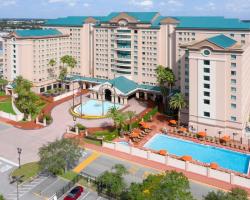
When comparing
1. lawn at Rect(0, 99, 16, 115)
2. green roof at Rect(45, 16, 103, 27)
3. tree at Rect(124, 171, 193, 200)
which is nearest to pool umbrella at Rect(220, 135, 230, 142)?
tree at Rect(124, 171, 193, 200)

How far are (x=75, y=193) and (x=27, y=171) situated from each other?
11947 mm

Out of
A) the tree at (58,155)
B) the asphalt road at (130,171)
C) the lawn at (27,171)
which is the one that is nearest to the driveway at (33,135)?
the lawn at (27,171)

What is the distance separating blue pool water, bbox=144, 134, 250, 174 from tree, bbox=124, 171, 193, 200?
2116 cm

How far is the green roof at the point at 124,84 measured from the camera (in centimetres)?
8741

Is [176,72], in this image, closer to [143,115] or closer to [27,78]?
[143,115]

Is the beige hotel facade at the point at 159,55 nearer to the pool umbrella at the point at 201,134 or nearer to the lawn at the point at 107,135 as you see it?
the pool umbrella at the point at 201,134

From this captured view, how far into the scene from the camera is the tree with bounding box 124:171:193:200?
33.8 m

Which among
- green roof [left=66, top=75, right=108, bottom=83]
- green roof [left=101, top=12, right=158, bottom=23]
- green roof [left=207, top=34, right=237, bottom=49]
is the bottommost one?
green roof [left=66, top=75, right=108, bottom=83]

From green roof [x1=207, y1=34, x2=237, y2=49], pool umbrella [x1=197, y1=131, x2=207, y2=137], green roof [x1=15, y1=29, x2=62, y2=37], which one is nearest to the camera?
green roof [x1=207, y1=34, x2=237, y2=49]

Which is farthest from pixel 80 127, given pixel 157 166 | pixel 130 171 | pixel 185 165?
pixel 185 165

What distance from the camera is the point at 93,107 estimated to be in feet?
277

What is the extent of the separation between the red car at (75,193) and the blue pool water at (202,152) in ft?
67.7

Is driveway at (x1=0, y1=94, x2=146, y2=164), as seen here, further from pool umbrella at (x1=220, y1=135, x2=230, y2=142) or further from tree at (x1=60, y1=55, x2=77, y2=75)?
pool umbrella at (x1=220, y1=135, x2=230, y2=142)

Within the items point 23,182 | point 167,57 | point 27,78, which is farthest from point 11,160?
point 167,57
